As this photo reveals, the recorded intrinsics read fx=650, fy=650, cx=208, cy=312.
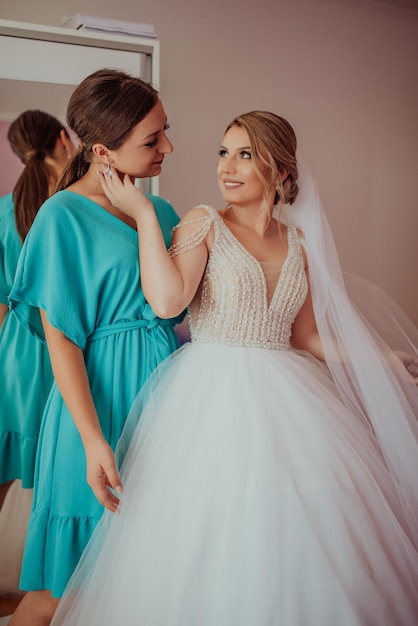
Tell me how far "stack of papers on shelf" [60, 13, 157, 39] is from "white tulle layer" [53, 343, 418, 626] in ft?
4.08

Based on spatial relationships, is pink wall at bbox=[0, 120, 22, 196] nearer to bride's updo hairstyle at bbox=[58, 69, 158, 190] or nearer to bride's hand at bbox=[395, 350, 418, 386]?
bride's updo hairstyle at bbox=[58, 69, 158, 190]

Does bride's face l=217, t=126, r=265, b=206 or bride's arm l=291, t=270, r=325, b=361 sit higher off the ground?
bride's face l=217, t=126, r=265, b=206

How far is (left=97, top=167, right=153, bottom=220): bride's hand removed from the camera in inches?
50.1

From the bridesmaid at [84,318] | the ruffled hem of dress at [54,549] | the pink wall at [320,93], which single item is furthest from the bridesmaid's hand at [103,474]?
the pink wall at [320,93]

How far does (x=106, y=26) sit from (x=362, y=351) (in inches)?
Result: 51.5

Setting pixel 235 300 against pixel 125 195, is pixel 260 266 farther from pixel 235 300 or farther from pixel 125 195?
pixel 125 195

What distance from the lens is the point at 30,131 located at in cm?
195

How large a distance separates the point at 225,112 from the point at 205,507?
192 cm

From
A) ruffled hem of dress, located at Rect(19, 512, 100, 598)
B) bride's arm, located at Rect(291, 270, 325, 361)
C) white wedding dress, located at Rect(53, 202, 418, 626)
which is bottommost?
ruffled hem of dress, located at Rect(19, 512, 100, 598)

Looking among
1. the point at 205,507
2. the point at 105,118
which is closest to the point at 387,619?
the point at 205,507

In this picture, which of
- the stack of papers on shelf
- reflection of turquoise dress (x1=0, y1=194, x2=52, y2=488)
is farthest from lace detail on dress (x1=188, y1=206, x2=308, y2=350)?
the stack of papers on shelf

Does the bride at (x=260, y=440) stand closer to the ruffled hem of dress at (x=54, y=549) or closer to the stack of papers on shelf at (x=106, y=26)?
the ruffled hem of dress at (x=54, y=549)

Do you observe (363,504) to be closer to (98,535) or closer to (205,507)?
(205,507)

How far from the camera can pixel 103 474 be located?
1.17m
